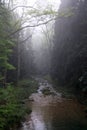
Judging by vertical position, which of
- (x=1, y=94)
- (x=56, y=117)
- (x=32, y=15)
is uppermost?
(x=32, y=15)

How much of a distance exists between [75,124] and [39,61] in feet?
207

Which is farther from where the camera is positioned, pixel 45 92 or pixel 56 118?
pixel 45 92

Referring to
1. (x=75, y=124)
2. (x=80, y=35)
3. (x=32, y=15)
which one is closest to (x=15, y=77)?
(x=80, y=35)

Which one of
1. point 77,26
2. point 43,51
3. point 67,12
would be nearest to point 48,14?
point 67,12

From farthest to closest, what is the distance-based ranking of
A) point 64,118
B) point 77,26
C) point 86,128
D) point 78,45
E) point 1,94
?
point 77,26, point 78,45, point 64,118, point 86,128, point 1,94

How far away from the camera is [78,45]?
26250 mm

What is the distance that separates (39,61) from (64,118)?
61.4 m

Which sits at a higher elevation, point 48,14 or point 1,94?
Result: point 48,14

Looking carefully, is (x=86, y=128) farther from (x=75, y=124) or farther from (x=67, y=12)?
(x=67, y=12)

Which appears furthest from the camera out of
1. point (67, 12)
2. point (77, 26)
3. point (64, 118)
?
point (77, 26)

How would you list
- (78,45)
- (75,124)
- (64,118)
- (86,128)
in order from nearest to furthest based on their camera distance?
(86,128) → (75,124) → (64,118) → (78,45)

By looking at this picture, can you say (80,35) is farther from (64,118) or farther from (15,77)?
(64,118)

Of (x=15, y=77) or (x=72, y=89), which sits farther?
(x=15, y=77)

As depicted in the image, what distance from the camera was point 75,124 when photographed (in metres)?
13.3
